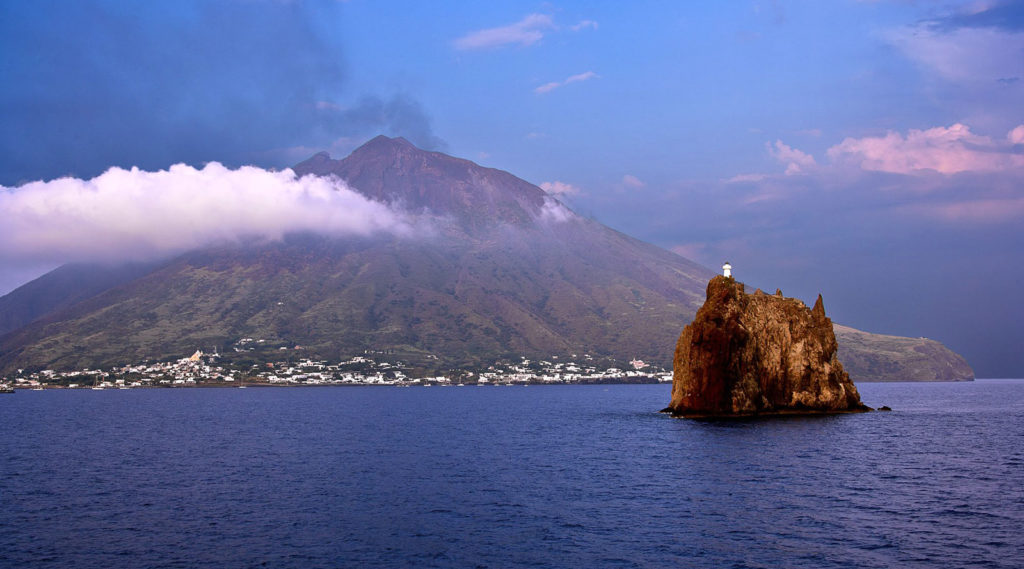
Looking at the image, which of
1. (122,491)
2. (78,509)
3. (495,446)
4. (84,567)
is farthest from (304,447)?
(84,567)

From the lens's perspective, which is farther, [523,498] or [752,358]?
[752,358]

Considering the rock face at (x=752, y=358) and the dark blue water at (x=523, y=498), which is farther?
the rock face at (x=752, y=358)

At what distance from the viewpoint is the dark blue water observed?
47.7m

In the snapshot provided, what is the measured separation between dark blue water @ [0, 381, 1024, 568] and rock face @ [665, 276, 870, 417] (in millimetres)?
13068

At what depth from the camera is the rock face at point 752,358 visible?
135m

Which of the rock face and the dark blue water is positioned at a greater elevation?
the rock face

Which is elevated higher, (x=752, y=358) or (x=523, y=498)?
(x=752, y=358)

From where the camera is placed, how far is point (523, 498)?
2611 inches

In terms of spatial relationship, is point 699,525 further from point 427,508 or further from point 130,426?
point 130,426

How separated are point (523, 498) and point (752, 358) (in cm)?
8388

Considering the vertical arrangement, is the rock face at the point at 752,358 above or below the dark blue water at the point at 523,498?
above

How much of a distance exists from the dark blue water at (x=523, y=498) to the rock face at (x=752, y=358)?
13068 mm

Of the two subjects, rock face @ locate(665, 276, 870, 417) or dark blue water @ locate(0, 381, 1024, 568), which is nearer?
dark blue water @ locate(0, 381, 1024, 568)

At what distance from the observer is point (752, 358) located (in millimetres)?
137500
